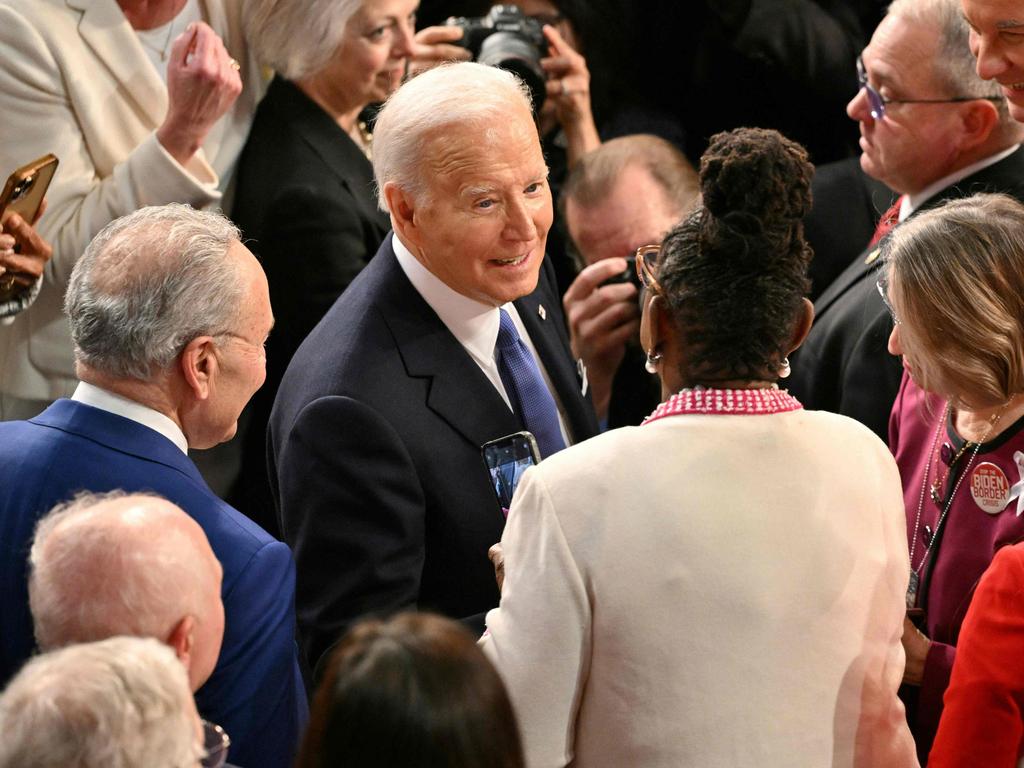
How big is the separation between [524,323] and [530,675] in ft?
4.04

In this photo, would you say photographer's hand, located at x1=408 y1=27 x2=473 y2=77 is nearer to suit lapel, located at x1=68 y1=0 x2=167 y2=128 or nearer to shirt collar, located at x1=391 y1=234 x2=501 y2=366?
suit lapel, located at x1=68 y1=0 x2=167 y2=128

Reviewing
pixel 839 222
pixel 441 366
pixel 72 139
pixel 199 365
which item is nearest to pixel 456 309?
pixel 441 366

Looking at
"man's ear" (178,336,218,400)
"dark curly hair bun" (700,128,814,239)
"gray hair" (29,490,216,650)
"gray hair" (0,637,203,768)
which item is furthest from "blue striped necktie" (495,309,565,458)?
"gray hair" (0,637,203,768)

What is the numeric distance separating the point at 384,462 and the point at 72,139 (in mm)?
1350

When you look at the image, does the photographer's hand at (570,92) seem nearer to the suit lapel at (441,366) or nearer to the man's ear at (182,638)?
the suit lapel at (441,366)

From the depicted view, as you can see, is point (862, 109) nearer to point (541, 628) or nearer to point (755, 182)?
point (755, 182)

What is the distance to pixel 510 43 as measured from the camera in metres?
3.87

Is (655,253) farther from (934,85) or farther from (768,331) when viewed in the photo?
(934,85)

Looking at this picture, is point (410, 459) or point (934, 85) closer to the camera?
point (410, 459)

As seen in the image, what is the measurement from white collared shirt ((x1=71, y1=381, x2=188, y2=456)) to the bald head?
35 centimetres

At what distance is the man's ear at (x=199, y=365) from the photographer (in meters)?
2.19

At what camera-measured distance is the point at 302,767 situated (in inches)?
55.1

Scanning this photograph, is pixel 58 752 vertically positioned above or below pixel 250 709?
above

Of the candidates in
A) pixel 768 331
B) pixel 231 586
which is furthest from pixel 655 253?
pixel 231 586
